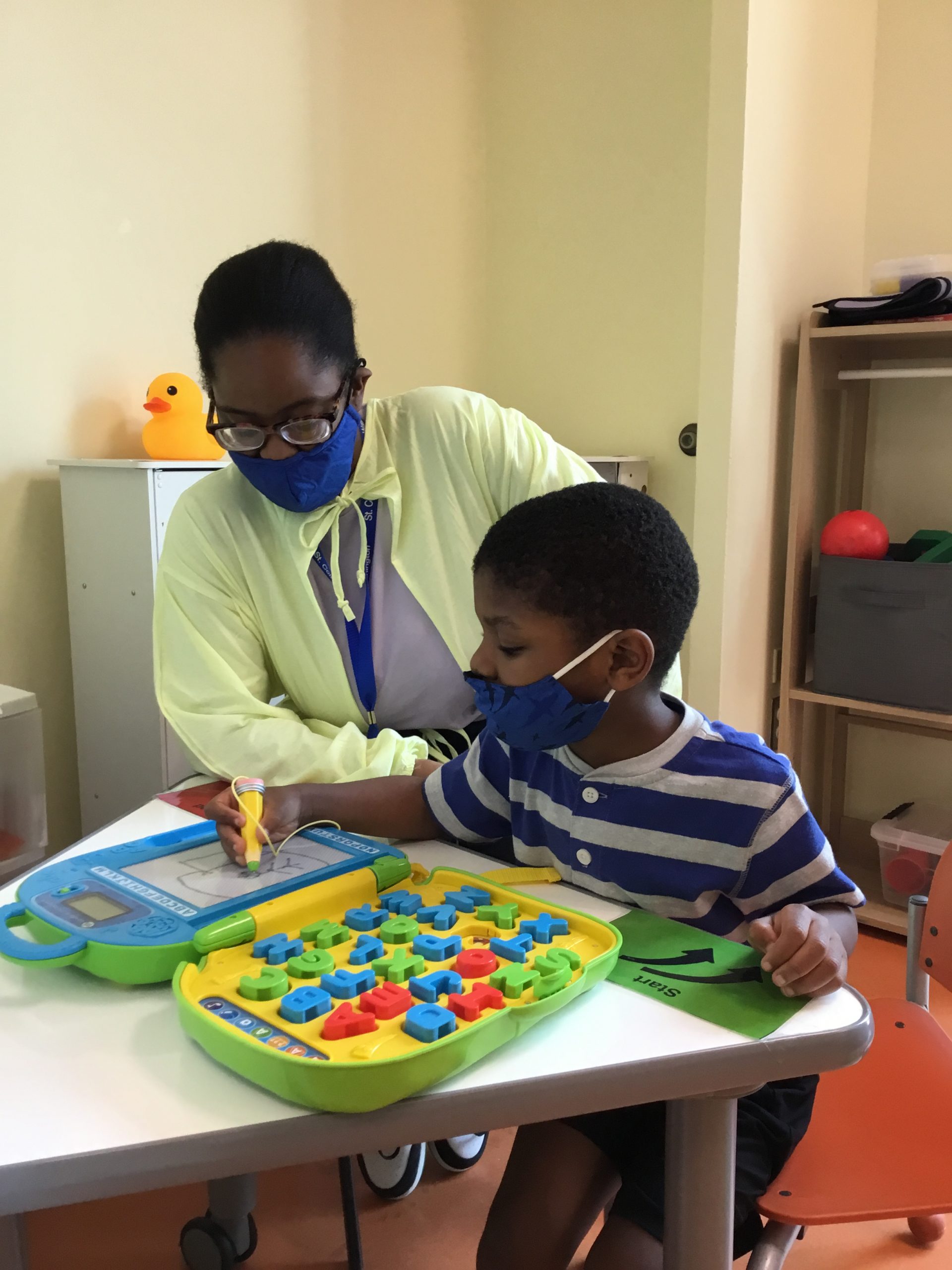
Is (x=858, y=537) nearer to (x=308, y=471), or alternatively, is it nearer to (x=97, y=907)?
(x=308, y=471)

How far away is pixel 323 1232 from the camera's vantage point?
4.91 ft

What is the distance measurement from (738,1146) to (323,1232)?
2.78 feet

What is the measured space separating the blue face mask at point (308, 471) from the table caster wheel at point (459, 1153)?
3.37 ft

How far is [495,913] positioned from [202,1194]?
1.06 metres

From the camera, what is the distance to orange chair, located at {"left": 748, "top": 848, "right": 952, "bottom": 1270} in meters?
0.93

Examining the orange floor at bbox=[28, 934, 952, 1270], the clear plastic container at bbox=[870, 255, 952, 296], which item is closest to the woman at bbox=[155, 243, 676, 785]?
the orange floor at bbox=[28, 934, 952, 1270]

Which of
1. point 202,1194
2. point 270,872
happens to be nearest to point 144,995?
point 270,872

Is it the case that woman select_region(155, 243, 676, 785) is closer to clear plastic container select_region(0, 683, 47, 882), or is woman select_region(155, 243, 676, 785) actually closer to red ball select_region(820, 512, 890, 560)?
clear plastic container select_region(0, 683, 47, 882)

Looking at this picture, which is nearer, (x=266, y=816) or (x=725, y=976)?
(x=725, y=976)

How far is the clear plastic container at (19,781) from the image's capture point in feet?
5.65

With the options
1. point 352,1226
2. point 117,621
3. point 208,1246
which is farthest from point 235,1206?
point 117,621

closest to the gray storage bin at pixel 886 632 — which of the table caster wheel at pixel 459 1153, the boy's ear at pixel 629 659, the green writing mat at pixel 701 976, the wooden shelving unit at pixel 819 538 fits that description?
the wooden shelving unit at pixel 819 538

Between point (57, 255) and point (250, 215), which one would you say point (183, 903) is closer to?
point (57, 255)

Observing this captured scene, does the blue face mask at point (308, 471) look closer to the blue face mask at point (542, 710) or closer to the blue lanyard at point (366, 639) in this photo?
the blue lanyard at point (366, 639)
